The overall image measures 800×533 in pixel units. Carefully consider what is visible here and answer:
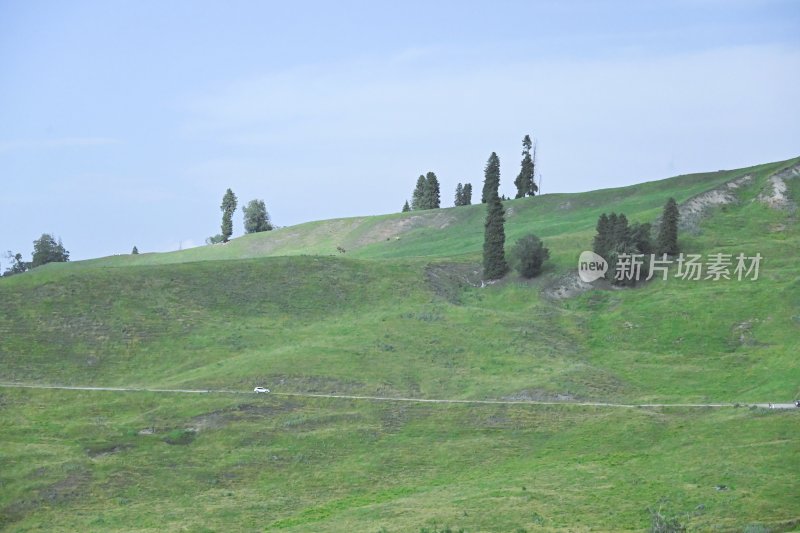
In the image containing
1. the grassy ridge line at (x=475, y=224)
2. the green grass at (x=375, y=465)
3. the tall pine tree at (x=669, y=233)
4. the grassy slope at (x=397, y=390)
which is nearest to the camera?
the green grass at (x=375, y=465)

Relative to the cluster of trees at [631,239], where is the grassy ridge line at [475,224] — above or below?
above

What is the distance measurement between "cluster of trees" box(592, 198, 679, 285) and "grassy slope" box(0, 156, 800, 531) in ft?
15.0

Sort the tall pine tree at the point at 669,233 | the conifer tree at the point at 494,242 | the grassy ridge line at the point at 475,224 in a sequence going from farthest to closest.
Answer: the grassy ridge line at the point at 475,224, the conifer tree at the point at 494,242, the tall pine tree at the point at 669,233

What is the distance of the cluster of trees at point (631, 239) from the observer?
12838cm

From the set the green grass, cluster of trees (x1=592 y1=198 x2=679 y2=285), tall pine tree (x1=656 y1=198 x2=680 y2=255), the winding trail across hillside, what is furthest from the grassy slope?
tall pine tree (x1=656 y1=198 x2=680 y2=255)

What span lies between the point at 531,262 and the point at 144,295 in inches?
1817

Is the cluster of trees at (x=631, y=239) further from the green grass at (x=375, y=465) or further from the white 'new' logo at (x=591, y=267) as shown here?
the green grass at (x=375, y=465)

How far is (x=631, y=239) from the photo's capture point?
128 meters

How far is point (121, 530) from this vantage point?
63.6 metres

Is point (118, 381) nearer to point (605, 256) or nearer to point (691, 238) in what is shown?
point (605, 256)

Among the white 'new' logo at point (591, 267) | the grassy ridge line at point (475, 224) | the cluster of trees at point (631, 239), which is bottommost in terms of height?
the white 'new' logo at point (591, 267)

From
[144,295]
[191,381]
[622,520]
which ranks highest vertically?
[144,295]

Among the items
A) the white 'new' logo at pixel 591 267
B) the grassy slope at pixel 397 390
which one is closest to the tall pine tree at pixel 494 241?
the grassy slope at pixel 397 390

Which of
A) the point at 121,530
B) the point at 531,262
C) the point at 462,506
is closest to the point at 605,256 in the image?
the point at 531,262
